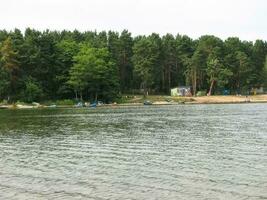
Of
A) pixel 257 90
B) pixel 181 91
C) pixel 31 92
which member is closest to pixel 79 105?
pixel 31 92

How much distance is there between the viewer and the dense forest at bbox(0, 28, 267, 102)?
12250cm

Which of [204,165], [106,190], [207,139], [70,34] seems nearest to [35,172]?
[106,190]

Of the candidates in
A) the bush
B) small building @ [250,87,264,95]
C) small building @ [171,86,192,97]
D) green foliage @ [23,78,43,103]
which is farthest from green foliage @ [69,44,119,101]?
small building @ [250,87,264,95]

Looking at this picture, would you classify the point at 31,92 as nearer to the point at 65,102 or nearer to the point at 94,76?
the point at 65,102

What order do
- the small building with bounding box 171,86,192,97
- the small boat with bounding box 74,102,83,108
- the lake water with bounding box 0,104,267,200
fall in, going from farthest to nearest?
the small building with bounding box 171,86,192,97 < the small boat with bounding box 74,102,83,108 < the lake water with bounding box 0,104,267,200

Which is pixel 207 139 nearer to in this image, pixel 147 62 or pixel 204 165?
pixel 204 165

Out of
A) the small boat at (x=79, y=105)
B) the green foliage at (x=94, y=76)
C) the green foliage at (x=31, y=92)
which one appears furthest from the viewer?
the green foliage at (x=94, y=76)

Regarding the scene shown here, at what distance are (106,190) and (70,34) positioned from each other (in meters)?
157

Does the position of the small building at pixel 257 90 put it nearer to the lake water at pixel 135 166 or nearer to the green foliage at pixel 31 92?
the green foliage at pixel 31 92

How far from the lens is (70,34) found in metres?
174

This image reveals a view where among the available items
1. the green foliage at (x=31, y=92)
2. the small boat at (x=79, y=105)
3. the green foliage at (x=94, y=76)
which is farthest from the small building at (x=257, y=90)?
the green foliage at (x=31, y=92)

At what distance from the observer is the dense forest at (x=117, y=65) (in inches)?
4823

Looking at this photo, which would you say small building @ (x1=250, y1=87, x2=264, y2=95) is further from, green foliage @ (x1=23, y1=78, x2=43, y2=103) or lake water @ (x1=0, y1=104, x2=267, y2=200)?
lake water @ (x1=0, y1=104, x2=267, y2=200)

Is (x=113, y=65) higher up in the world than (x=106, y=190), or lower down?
higher up
